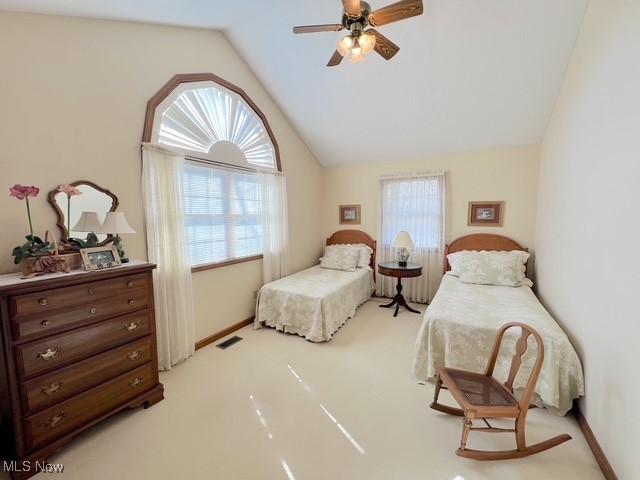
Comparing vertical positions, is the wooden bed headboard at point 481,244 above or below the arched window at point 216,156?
below

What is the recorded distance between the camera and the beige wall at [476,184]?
3.50 m

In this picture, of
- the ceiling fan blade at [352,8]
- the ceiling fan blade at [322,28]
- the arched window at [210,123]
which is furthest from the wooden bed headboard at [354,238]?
the ceiling fan blade at [352,8]

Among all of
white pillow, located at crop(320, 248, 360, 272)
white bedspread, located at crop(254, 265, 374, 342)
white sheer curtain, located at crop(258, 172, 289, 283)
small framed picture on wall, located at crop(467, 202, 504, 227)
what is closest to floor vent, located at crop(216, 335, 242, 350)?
white bedspread, located at crop(254, 265, 374, 342)

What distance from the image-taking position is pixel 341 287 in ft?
11.2

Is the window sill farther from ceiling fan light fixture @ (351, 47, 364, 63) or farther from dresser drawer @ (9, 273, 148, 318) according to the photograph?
ceiling fan light fixture @ (351, 47, 364, 63)

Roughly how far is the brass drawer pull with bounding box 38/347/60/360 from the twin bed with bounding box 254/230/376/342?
1965 mm

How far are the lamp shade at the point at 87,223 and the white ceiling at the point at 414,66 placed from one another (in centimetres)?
128

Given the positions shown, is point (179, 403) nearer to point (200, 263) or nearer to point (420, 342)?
point (200, 263)

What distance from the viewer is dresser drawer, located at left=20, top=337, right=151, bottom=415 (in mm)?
1459

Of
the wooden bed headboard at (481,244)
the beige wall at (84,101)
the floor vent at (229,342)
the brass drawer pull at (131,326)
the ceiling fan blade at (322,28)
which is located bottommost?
the floor vent at (229,342)

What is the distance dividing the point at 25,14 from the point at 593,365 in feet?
13.8

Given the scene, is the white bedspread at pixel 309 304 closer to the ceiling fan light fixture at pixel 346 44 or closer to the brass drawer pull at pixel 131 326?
the brass drawer pull at pixel 131 326

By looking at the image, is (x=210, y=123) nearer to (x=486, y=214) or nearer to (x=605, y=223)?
(x=605, y=223)

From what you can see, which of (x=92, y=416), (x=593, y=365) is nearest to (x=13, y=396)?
(x=92, y=416)
